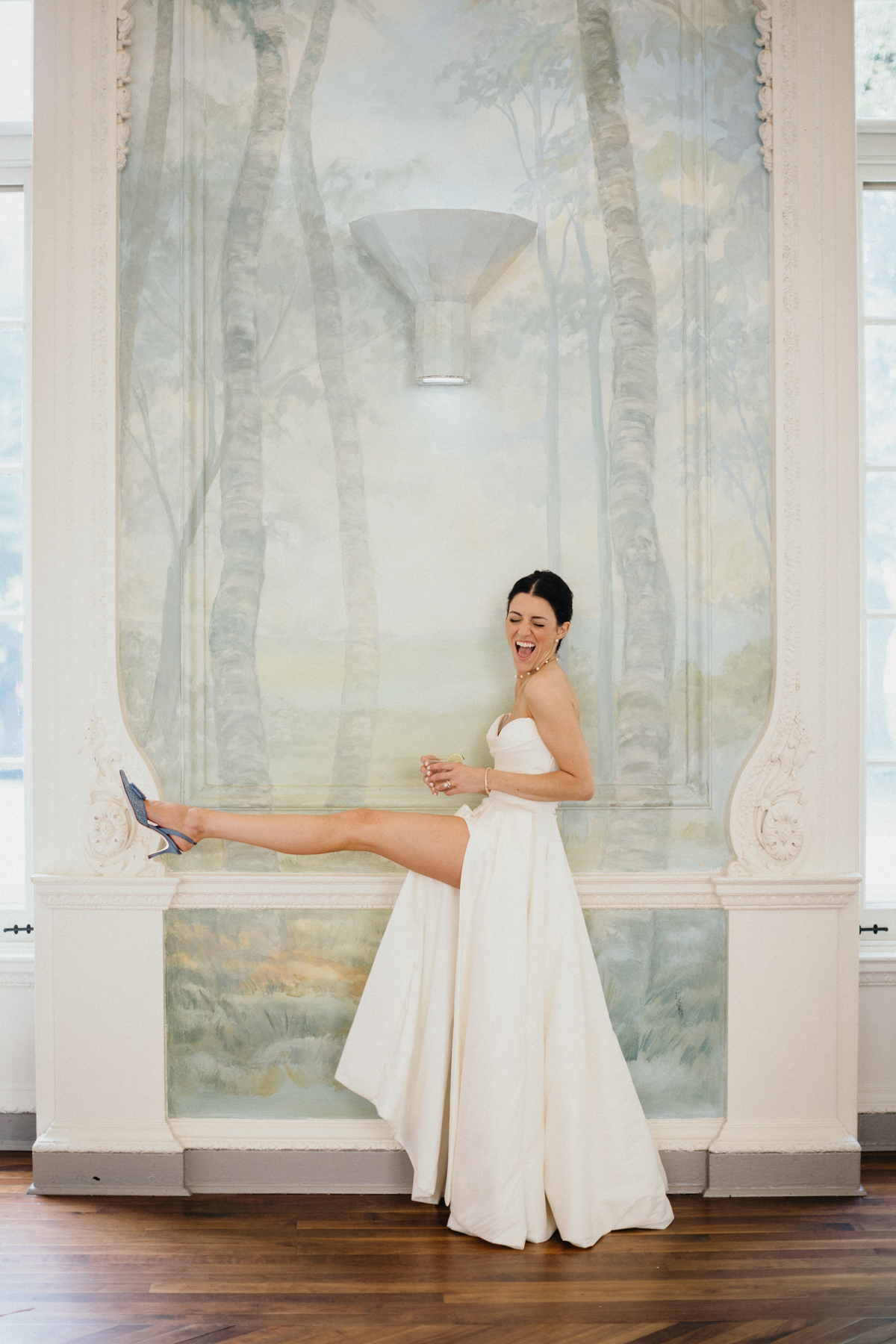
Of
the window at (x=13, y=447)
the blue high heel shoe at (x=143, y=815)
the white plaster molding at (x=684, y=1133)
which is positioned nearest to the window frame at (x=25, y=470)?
the window at (x=13, y=447)

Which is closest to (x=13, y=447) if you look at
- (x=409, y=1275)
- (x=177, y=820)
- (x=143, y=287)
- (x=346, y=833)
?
(x=143, y=287)

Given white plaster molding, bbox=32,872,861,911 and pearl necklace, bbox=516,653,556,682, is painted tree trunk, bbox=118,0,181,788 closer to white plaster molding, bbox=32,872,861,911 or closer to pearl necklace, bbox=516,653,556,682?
white plaster molding, bbox=32,872,861,911

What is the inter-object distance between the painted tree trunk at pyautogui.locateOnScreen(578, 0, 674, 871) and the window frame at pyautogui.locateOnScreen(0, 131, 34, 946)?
68.3 inches

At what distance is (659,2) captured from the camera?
2.88 meters

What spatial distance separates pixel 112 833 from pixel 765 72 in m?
2.79

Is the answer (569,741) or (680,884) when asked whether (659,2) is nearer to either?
(569,741)

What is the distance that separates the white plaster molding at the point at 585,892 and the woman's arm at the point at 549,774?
0.35 metres

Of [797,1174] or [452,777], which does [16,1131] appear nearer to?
[452,777]

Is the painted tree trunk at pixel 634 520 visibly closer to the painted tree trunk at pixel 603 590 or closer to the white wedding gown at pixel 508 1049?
the painted tree trunk at pixel 603 590

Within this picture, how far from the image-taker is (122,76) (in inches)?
112

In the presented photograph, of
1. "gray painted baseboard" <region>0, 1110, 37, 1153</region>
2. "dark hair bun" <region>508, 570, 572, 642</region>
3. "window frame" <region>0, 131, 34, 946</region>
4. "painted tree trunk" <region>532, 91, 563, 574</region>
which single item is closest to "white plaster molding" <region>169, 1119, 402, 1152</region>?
"gray painted baseboard" <region>0, 1110, 37, 1153</region>

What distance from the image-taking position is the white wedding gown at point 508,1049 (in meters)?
2.56

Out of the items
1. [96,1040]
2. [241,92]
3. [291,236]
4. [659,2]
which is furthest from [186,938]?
[659,2]

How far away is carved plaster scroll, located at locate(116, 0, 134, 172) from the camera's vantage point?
2836 mm
